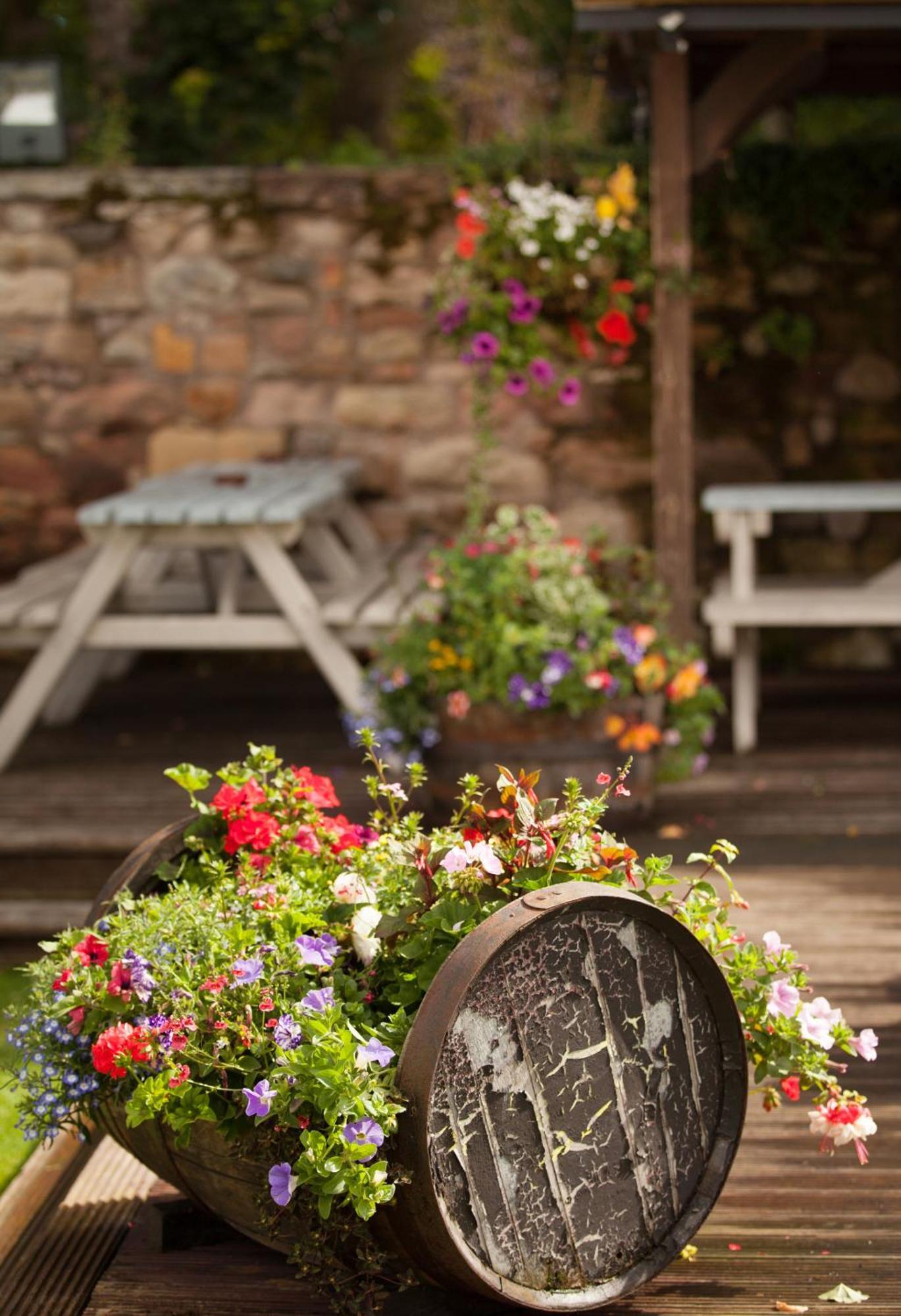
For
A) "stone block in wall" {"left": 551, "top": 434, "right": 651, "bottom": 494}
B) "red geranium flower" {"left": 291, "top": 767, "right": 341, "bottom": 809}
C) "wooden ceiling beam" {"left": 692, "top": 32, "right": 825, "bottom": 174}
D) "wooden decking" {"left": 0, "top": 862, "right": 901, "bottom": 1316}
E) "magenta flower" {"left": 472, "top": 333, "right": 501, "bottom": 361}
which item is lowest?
"wooden decking" {"left": 0, "top": 862, "right": 901, "bottom": 1316}

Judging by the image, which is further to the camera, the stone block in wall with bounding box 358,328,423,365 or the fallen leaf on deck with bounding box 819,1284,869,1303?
the stone block in wall with bounding box 358,328,423,365

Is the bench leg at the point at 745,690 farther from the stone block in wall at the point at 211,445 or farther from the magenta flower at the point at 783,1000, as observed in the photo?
the magenta flower at the point at 783,1000

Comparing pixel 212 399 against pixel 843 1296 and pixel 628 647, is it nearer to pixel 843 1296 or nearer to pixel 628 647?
pixel 628 647

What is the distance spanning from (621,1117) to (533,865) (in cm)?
34

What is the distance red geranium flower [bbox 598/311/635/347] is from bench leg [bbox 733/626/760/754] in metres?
0.98

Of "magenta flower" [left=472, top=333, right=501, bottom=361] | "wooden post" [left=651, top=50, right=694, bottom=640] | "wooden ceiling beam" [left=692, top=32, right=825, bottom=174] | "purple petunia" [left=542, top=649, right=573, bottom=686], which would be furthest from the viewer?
"magenta flower" [left=472, top=333, right=501, bottom=361]

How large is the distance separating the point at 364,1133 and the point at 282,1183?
13cm

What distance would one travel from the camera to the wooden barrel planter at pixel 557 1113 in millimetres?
2016

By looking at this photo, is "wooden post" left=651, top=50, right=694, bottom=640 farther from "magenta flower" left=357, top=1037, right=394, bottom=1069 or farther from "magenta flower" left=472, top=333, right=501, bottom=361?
"magenta flower" left=357, top=1037, right=394, bottom=1069

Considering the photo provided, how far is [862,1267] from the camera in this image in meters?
2.36

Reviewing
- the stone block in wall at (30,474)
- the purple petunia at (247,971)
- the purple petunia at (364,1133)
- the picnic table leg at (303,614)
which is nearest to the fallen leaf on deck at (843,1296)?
the purple petunia at (364,1133)

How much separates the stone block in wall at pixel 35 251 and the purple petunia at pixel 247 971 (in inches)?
189

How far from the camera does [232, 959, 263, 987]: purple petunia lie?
2066mm

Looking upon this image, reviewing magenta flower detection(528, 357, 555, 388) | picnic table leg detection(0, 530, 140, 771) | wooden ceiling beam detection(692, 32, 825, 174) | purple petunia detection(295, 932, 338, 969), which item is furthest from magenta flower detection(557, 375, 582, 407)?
purple petunia detection(295, 932, 338, 969)
